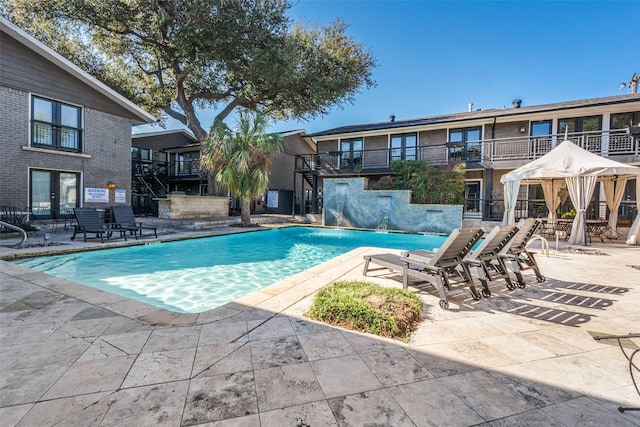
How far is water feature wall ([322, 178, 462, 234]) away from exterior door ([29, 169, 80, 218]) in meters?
11.3

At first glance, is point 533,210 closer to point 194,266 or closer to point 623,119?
point 623,119

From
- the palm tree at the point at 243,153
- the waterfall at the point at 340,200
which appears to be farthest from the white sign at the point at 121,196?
the waterfall at the point at 340,200

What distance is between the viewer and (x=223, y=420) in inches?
66.3

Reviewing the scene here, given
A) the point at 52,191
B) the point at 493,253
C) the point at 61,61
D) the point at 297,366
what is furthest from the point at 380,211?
the point at 61,61

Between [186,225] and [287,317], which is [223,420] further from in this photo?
[186,225]

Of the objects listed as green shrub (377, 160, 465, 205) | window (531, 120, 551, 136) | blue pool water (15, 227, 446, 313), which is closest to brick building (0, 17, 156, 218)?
blue pool water (15, 227, 446, 313)

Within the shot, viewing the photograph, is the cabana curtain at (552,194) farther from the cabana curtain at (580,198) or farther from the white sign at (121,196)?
the white sign at (121,196)

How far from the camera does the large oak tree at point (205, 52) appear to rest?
1441 centimetres

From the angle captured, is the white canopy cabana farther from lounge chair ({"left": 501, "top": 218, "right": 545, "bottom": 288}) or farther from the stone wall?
the stone wall

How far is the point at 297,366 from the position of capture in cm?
227

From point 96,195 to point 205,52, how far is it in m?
9.26

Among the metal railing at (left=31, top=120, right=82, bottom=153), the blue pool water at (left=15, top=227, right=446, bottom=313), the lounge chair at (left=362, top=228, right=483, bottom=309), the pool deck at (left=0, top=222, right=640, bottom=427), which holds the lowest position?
the blue pool water at (left=15, top=227, right=446, bottom=313)

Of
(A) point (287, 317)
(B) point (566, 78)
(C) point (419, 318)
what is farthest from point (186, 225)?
(B) point (566, 78)

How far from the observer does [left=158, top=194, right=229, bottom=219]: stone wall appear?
13.3 m
